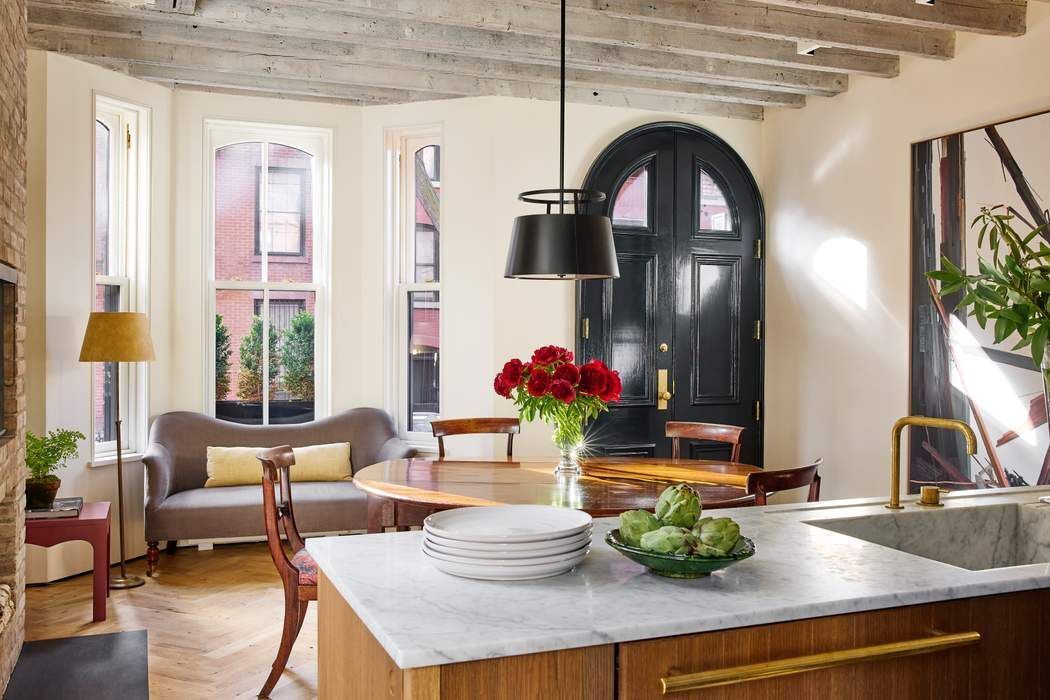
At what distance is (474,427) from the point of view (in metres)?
4.45

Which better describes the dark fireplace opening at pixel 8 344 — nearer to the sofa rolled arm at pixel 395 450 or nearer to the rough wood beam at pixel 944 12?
the sofa rolled arm at pixel 395 450

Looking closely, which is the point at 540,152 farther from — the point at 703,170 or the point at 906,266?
the point at 906,266

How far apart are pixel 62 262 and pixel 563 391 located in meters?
3.04

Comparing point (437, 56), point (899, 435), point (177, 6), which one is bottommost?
point (899, 435)

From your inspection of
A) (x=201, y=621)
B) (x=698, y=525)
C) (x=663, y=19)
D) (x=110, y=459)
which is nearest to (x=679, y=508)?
(x=698, y=525)

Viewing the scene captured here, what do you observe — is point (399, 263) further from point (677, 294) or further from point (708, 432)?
point (708, 432)

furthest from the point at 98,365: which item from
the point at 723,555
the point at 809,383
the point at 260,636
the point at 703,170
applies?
the point at 723,555

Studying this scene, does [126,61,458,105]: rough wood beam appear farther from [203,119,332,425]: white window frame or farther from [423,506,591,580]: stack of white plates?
[423,506,591,580]: stack of white plates

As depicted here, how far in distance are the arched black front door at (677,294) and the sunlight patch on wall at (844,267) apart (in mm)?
604

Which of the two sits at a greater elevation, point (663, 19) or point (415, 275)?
point (663, 19)

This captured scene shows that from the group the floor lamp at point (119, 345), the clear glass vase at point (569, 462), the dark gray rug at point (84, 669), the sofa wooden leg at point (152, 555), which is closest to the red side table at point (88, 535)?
the dark gray rug at point (84, 669)

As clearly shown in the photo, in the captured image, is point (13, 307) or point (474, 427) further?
point (474, 427)

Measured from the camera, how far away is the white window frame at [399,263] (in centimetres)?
591

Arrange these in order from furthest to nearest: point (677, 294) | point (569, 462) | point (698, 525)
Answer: point (677, 294) < point (569, 462) < point (698, 525)
